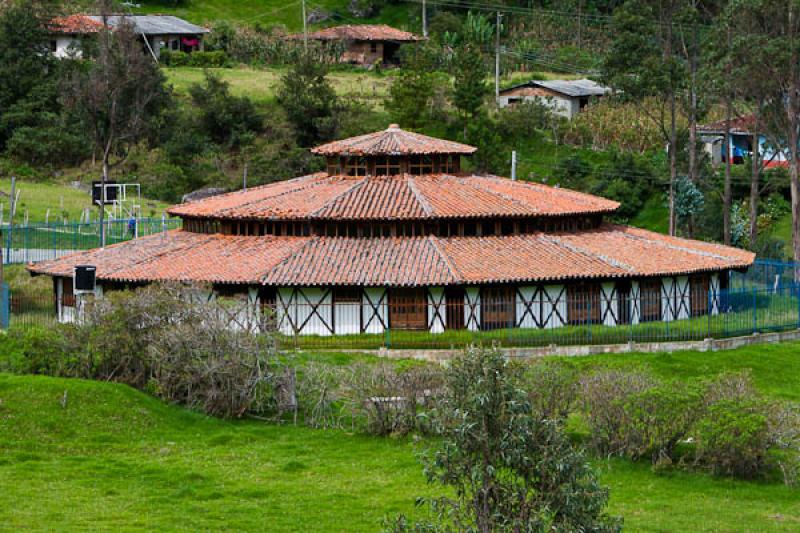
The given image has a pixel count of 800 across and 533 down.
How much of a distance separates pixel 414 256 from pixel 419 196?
4.36 m

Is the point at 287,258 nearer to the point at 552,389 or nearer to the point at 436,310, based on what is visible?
the point at 436,310

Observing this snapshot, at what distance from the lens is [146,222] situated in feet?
252

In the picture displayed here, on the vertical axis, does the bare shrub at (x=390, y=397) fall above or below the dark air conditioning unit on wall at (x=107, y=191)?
below

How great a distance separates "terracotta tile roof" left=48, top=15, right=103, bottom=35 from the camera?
111 m

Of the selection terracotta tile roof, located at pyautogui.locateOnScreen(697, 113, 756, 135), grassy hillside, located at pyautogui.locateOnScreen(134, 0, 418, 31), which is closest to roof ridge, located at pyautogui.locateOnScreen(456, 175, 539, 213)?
terracotta tile roof, located at pyautogui.locateOnScreen(697, 113, 756, 135)

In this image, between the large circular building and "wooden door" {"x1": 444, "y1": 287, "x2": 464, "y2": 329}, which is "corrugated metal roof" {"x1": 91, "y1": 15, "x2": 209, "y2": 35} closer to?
the large circular building

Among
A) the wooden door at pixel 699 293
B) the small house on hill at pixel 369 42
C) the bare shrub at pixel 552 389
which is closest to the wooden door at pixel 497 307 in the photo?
the wooden door at pixel 699 293

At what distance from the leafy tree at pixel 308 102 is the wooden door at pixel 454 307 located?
45.0 meters

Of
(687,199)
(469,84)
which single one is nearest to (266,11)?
(469,84)

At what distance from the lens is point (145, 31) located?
115 metres

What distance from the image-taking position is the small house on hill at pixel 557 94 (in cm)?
10381

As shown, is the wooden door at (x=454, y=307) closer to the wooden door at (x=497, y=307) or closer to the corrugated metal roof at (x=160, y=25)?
the wooden door at (x=497, y=307)

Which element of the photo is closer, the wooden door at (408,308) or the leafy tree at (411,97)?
the wooden door at (408,308)

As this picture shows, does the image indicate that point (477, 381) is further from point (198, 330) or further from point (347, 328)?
point (347, 328)
